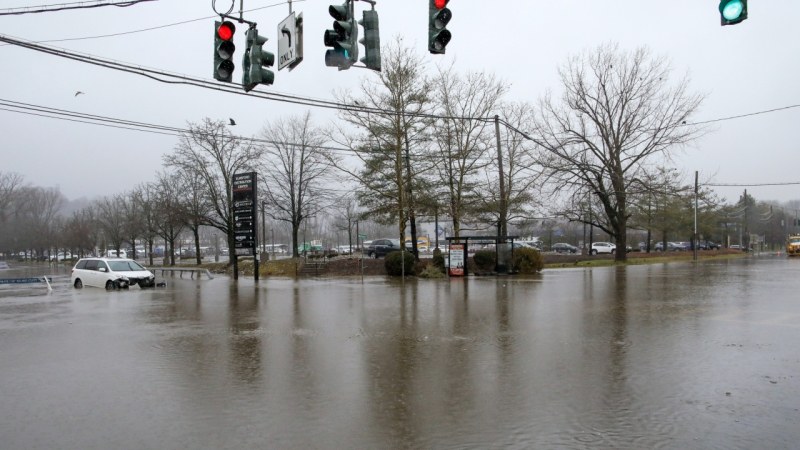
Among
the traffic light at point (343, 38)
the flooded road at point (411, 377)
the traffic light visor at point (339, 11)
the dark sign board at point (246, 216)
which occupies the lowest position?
the flooded road at point (411, 377)

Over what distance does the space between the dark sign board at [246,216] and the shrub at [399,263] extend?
6815 mm

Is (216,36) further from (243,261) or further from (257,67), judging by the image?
(243,261)

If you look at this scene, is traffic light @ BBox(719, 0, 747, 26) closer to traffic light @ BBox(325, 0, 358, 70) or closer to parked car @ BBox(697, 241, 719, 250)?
traffic light @ BBox(325, 0, 358, 70)

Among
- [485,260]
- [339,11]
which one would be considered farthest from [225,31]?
[485,260]

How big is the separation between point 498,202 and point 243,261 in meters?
18.6

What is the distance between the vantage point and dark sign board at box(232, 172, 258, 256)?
27.5 m


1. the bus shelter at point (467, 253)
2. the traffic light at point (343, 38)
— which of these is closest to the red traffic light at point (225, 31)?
the traffic light at point (343, 38)

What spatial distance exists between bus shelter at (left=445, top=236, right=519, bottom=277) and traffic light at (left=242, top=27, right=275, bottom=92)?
16.9m

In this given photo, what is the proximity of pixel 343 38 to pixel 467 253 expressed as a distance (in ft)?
62.0

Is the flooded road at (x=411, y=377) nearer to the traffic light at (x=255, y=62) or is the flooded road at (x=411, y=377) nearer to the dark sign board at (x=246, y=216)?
the traffic light at (x=255, y=62)

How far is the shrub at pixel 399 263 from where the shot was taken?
91.5ft

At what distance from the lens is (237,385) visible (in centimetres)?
711

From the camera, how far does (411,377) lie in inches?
292

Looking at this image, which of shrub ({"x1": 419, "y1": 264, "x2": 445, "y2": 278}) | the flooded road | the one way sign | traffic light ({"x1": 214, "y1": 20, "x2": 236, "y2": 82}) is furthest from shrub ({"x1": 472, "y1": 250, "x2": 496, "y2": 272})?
traffic light ({"x1": 214, "y1": 20, "x2": 236, "y2": 82})
